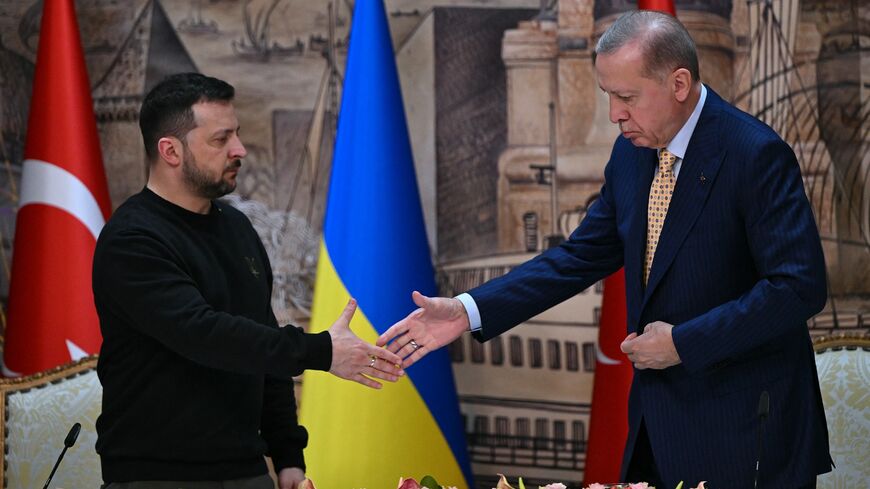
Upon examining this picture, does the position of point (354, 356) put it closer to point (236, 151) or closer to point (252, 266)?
point (252, 266)

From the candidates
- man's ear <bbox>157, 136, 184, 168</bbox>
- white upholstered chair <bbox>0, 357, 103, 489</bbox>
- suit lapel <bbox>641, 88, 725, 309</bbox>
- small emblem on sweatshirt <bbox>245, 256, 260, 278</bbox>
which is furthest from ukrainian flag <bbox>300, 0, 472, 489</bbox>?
suit lapel <bbox>641, 88, 725, 309</bbox>

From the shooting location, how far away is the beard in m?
2.56

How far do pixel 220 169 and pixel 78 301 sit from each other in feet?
4.14

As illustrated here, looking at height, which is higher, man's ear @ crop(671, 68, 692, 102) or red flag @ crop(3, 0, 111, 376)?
man's ear @ crop(671, 68, 692, 102)

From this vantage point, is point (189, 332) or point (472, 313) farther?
point (472, 313)

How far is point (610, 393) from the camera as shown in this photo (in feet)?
11.5

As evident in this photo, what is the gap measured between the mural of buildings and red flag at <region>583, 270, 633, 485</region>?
27cm

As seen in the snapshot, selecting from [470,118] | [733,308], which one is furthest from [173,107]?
[470,118]

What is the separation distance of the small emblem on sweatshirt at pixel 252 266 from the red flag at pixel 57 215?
1.15 m

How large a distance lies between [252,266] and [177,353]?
0.32m


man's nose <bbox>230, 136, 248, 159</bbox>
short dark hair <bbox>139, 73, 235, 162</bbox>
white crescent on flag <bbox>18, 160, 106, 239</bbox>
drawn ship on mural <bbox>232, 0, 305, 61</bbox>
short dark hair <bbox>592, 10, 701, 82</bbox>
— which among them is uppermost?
drawn ship on mural <bbox>232, 0, 305, 61</bbox>

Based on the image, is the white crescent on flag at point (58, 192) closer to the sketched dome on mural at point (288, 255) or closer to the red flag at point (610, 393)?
the sketched dome on mural at point (288, 255)

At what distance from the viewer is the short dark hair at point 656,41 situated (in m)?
2.33

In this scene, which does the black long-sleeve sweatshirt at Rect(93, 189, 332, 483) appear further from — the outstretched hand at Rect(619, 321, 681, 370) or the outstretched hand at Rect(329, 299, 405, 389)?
the outstretched hand at Rect(619, 321, 681, 370)
